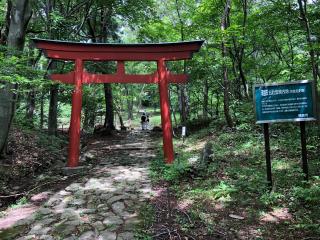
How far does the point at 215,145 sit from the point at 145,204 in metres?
5.05

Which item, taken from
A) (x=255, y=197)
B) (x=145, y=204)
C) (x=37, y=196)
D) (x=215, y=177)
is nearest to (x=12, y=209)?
(x=37, y=196)

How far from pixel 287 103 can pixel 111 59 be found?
5.49 metres

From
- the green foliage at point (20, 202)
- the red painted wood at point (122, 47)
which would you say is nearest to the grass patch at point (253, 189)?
the green foliage at point (20, 202)

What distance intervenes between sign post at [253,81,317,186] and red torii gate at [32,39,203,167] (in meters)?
3.95

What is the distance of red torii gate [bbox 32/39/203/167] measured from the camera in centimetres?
917

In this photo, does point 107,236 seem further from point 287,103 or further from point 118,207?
point 287,103

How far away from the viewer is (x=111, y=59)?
372 inches

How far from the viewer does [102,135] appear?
57.5 ft

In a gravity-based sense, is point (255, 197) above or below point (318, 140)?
below

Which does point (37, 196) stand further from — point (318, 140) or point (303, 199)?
point (318, 140)

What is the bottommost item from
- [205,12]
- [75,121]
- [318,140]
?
[318,140]

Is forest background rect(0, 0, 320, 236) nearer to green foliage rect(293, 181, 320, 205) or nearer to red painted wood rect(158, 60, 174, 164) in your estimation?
green foliage rect(293, 181, 320, 205)

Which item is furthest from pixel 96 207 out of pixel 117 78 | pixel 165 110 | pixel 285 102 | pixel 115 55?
pixel 115 55

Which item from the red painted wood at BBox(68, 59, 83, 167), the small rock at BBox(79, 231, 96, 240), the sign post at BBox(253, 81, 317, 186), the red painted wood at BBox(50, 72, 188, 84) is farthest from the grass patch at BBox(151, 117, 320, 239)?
the red painted wood at BBox(50, 72, 188, 84)
